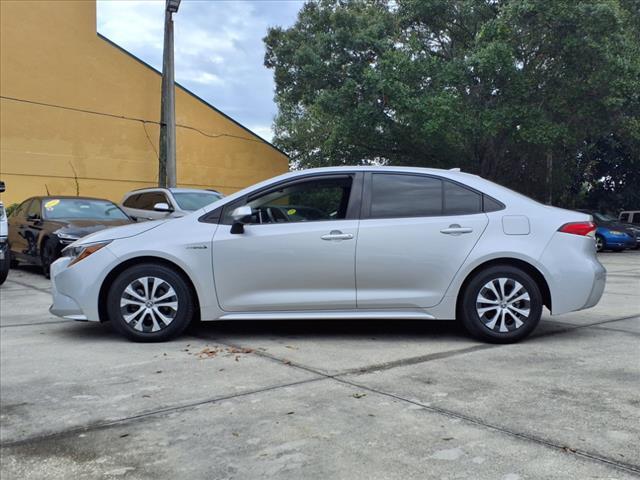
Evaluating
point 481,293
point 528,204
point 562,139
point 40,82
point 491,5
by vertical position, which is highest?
point 491,5

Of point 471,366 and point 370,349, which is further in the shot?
point 370,349

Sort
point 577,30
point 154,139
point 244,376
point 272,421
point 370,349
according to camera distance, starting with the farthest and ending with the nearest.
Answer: point 154,139 → point 577,30 → point 370,349 → point 244,376 → point 272,421

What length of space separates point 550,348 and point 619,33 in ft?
50.4

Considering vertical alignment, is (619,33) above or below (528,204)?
above

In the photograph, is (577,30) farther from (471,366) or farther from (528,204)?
(471,366)

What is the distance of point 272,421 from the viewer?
3.34m

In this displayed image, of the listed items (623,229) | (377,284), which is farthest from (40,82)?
(623,229)

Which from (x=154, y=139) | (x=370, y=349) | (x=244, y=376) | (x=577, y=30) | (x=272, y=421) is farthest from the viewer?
(x=154, y=139)

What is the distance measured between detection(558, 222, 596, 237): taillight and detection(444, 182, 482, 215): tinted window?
74 cm

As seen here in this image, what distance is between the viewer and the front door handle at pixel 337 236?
519cm

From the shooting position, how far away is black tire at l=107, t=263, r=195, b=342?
17.1 ft

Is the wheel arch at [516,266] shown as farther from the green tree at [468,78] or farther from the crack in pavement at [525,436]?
the green tree at [468,78]

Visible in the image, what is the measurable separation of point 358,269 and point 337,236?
0.34 m

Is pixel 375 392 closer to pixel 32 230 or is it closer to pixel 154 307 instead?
pixel 154 307
